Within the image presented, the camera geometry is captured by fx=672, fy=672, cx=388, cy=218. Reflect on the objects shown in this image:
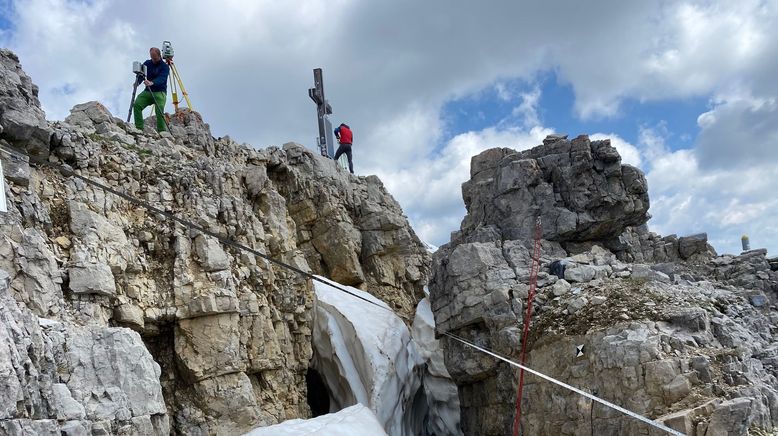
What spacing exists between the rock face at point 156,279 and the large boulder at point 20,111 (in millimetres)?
50

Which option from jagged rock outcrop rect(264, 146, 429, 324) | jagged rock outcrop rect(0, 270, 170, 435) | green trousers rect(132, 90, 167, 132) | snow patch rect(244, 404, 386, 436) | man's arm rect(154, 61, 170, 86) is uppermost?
man's arm rect(154, 61, 170, 86)

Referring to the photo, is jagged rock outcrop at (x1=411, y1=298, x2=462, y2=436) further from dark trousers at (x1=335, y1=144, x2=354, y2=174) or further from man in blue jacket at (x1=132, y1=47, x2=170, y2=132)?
man in blue jacket at (x1=132, y1=47, x2=170, y2=132)

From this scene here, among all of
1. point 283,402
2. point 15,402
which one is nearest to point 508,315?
point 283,402

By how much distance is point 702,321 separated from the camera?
15.1 m

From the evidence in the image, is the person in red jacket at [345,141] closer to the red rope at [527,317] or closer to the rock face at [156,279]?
the rock face at [156,279]

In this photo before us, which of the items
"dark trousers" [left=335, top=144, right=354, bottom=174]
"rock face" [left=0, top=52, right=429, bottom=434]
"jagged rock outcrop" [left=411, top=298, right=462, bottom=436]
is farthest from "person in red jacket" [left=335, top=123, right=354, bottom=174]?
"jagged rock outcrop" [left=411, top=298, right=462, bottom=436]

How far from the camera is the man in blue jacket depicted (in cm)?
1927

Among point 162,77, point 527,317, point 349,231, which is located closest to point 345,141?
point 349,231

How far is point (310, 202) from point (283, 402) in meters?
7.36

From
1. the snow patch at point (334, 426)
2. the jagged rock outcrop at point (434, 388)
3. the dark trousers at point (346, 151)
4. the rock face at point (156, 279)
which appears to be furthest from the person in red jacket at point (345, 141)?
the snow patch at point (334, 426)

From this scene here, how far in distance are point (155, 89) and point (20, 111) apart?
656 cm

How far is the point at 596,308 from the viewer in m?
16.2

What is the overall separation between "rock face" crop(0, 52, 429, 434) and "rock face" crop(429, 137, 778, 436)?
192 inches

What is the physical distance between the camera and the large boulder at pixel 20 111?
42.3 ft
